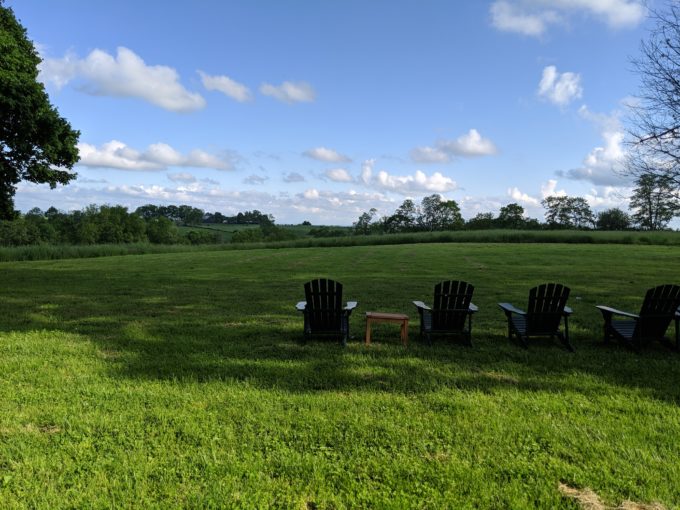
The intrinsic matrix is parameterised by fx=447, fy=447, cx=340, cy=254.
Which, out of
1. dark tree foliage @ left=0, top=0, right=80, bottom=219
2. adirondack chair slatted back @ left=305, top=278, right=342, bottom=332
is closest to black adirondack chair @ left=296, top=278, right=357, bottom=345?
adirondack chair slatted back @ left=305, top=278, right=342, bottom=332

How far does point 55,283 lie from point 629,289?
1889cm

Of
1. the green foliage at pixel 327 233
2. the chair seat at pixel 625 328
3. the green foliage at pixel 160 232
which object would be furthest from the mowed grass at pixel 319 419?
the green foliage at pixel 160 232

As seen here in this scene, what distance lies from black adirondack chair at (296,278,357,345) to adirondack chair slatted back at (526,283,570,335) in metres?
2.94

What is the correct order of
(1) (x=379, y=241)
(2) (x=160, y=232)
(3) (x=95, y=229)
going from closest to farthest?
(1) (x=379, y=241) → (3) (x=95, y=229) → (2) (x=160, y=232)

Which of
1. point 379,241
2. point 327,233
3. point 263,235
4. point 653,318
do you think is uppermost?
point 327,233

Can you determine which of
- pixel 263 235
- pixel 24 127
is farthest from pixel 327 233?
pixel 24 127

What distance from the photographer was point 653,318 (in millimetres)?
7129

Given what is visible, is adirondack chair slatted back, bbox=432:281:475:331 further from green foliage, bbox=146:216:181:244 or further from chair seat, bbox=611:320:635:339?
green foliage, bbox=146:216:181:244

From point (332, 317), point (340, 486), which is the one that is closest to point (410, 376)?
point (332, 317)

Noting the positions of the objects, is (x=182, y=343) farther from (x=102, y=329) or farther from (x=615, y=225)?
(x=615, y=225)

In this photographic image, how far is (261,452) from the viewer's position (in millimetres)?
3754

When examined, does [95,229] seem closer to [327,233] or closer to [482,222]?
[327,233]

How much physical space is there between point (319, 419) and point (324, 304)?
3286 mm

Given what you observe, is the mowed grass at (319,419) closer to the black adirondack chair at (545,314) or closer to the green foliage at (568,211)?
the black adirondack chair at (545,314)
